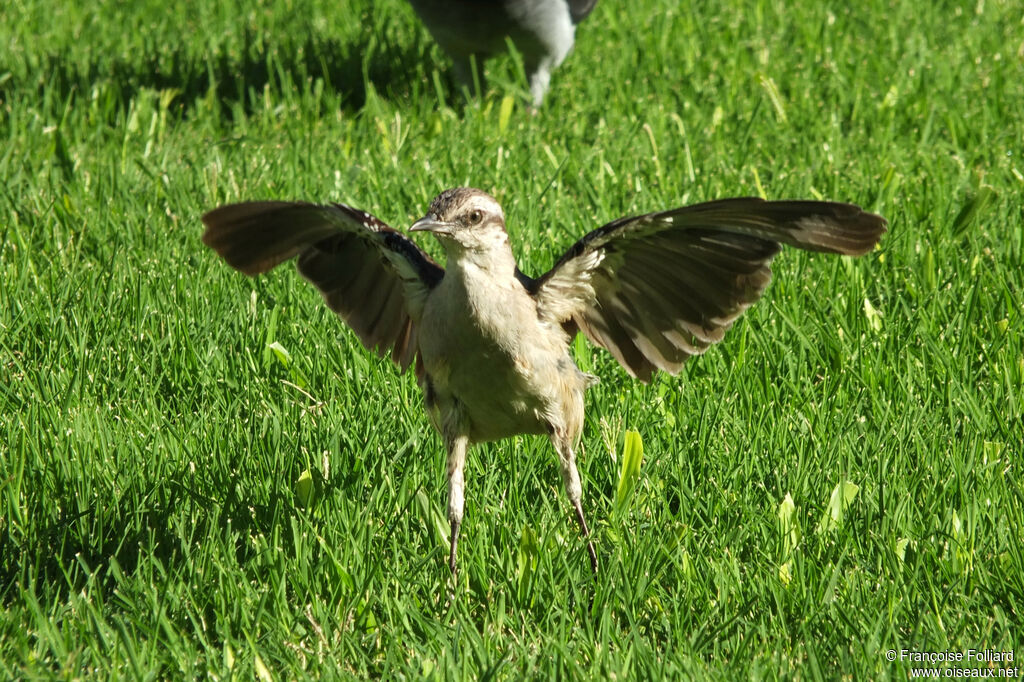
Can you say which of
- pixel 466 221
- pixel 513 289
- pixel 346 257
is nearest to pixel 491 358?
pixel 513 289

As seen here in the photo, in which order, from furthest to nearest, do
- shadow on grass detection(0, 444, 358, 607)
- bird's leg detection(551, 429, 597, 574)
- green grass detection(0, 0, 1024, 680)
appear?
bird's leg detection(551, 429, 597, 574)
shadow on grass detection(0, 444, 358, 607)
green grass detection(0, 0, 1024, 680)

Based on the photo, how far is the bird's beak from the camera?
10.7 ft

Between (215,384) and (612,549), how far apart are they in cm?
164

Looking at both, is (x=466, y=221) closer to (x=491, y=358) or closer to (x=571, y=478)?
(x=491, y=358)

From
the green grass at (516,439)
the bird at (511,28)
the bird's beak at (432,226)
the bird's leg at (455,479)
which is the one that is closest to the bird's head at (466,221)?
the bird's beak at (432,226)

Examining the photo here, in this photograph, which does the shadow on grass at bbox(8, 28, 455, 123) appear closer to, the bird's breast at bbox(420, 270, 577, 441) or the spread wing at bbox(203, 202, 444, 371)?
the spread wing at bbox(203, 202, 444, 371)

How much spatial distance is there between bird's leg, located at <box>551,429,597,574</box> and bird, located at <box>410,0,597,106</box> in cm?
402

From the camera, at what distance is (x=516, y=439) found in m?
4.40

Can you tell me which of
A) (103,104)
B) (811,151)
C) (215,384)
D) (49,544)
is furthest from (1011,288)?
(103,104)

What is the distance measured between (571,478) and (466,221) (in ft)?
2.90

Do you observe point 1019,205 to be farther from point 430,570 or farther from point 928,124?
point 430,570

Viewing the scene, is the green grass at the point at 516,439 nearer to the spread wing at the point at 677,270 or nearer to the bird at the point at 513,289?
the bird at the point at 513,289

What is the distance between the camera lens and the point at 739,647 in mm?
3244

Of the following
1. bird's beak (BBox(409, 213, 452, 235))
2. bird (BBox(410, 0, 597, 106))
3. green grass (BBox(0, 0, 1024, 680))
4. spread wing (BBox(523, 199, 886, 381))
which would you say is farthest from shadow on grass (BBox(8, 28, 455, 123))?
bird's beak (BBox(409, 213, 452, 235))
